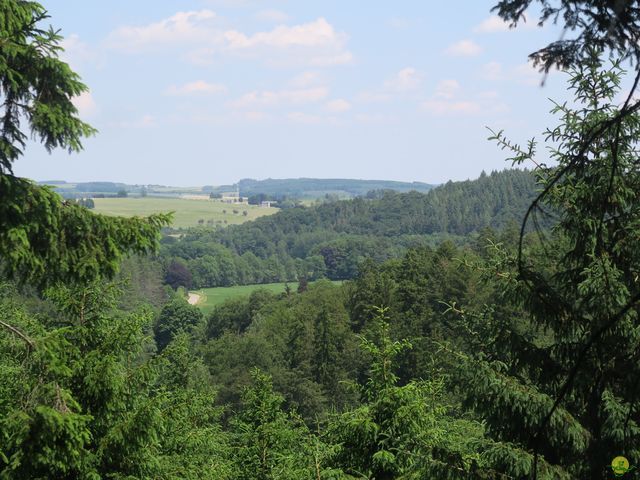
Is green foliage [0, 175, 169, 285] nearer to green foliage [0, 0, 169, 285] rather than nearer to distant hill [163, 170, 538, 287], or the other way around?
green foliage [0, 0, 169, 285]

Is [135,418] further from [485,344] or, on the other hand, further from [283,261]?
[283,261]

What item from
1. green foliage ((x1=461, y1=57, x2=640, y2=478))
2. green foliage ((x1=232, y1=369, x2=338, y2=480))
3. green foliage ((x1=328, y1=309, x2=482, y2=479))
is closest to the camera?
green foliage ((x1=461, y1=57, x2=640, y2=478))

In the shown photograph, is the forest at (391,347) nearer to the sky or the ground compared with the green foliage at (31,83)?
nearer to the ground

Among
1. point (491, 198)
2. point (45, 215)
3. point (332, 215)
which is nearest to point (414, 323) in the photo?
point (45, 215)

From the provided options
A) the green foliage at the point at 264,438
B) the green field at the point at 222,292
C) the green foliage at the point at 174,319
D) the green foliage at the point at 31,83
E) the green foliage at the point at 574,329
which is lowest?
the green field at the point at 222,292

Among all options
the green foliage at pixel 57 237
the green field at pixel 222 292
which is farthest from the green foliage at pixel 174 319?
the green foliage at pixel 57 237

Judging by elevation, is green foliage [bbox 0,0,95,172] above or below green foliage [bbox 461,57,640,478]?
above

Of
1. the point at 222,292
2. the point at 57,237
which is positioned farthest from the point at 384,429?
the point at 222,292

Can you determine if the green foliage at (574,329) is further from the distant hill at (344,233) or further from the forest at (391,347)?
the distant hill at (344,233)

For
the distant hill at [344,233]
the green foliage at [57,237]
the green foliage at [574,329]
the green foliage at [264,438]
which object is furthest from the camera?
the distant hill at [344,233]

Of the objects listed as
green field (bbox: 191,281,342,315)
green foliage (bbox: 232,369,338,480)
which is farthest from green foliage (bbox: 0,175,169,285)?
green field (bbox: 191,281,342,315)

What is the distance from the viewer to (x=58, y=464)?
7.48m

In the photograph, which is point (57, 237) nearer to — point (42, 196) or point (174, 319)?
point (42, 196)

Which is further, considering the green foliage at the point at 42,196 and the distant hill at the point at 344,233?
the distant hill at the point at 344,233
